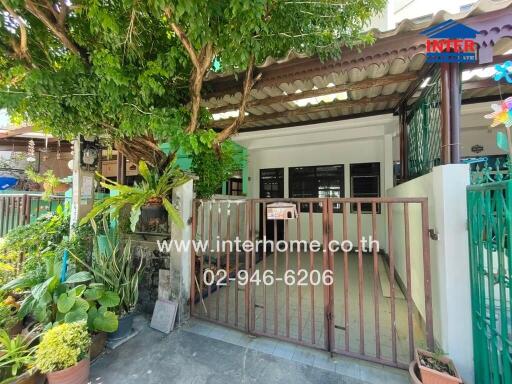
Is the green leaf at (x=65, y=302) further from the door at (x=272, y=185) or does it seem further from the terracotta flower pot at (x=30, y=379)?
the door at (x=272, y=185)

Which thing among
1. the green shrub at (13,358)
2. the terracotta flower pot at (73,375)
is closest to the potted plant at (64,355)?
the terracotta flower pot at (73,375)

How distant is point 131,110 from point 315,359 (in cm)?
313

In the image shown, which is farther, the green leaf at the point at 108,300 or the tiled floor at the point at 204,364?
the green leaf at the point at 108,300

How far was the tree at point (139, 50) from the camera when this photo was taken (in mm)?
1997

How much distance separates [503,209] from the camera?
1449 millimetres

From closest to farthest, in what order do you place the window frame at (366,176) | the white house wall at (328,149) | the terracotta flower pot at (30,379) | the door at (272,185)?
the terracotta flower pot at (30,379) < the white house wall at (328,149) < the window frame at (366,176) < the door at (272,185)

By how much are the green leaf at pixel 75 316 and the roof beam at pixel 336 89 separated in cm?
327

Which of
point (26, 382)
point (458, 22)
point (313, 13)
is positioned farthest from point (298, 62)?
point (26, 382)

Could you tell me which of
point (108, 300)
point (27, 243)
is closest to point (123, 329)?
point (108, 300)

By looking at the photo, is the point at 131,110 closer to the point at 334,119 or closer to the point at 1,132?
the point at 334,119

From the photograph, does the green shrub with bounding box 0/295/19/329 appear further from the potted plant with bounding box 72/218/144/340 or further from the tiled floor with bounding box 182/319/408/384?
the tiled floor with bounding box 182/319/408/384

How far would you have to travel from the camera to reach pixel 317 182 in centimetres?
666

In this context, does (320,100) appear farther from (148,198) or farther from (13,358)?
(13,358)

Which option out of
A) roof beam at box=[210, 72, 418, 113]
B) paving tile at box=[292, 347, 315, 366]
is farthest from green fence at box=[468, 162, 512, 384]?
roof beam at box=[210, 72, 418, 113]
